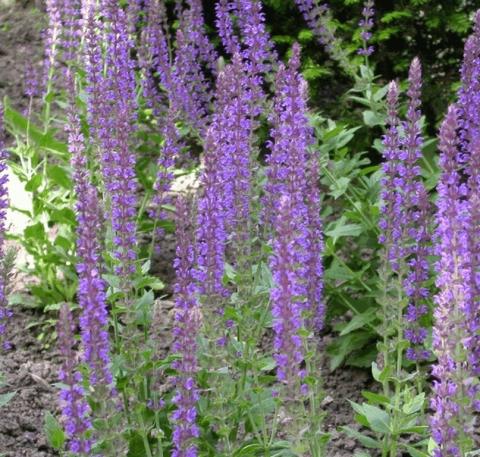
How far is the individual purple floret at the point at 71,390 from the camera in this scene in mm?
3031

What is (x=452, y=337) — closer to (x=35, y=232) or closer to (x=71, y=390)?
(x=71, y=390)

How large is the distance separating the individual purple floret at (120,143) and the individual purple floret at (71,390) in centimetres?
91

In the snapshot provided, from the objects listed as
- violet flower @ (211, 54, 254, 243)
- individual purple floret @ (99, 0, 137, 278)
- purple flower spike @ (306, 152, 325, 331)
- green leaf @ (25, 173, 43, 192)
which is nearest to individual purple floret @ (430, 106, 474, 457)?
purple flower spike @ (306, 152, 325, 331)

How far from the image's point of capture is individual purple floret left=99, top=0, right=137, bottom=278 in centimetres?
422

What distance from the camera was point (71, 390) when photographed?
3.16 metres

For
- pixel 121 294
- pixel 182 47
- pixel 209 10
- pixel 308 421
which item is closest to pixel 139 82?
pixel 182 47

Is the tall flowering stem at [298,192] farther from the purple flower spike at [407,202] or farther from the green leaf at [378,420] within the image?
the green leaf at [378,420]

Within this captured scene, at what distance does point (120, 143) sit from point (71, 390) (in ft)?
5.04

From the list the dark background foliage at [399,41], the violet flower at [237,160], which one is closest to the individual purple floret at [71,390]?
the violet flower at [237,160]

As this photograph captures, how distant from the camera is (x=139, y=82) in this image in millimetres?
7055

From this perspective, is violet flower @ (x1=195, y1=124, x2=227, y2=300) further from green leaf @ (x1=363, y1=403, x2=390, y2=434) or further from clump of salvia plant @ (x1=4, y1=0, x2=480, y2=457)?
green leaf @ (x1=363, y1=403, x2=390, y2=434)

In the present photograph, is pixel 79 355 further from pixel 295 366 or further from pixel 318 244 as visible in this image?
pixel 295 366

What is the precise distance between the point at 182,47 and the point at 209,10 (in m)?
2.66

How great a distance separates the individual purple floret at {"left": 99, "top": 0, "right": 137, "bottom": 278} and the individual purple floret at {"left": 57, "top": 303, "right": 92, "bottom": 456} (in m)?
0.91
